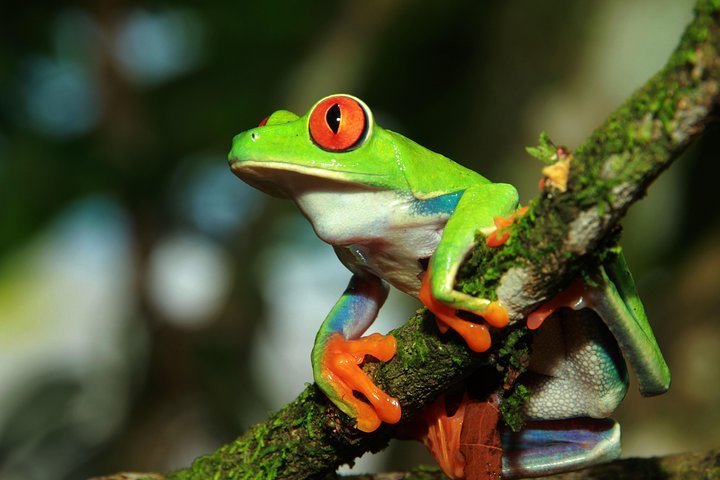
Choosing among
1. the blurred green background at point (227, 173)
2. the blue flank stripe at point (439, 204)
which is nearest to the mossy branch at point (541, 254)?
the blue flank stripe at point (439, 204)

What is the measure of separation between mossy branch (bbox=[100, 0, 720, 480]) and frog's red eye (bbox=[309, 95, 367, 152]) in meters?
0.44

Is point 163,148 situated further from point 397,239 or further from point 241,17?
point 397,239

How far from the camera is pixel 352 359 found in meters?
1.79

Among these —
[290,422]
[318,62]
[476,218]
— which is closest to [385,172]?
[476,218]

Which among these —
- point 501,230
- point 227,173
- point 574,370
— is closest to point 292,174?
point 501,230

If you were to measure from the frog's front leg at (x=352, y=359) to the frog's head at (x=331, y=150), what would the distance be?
36cm

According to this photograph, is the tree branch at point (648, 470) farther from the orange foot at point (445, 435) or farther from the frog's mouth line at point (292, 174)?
the frog's mouth line at point (292, 174)

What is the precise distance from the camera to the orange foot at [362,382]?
1.67 metres

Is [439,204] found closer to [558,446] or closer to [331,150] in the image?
[331,150]

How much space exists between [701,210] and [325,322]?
2.92 meters

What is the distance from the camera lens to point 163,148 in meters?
6.42

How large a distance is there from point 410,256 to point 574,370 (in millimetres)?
469

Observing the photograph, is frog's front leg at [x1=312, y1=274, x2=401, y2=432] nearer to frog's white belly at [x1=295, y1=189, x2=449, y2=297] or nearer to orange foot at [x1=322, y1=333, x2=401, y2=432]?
orange foot at [x1=322, y1=333, x2=401, y2=432]

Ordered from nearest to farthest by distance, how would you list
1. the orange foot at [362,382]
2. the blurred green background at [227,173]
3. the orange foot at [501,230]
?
the orange foot at [501,230] < the orange foot at [362,382] < the blurred green background at [227,173]
